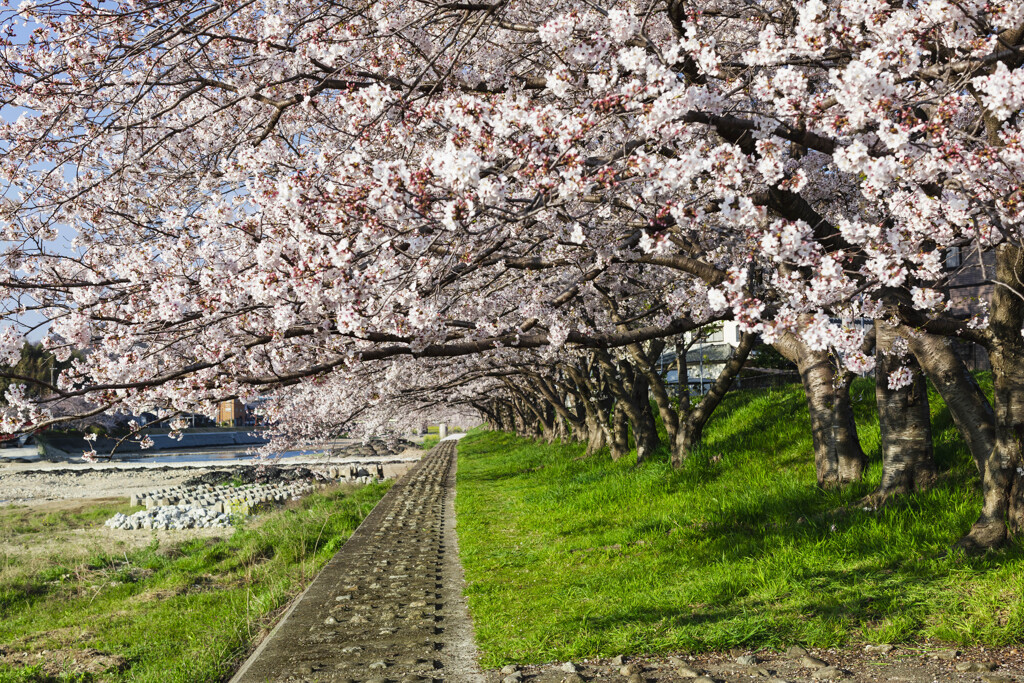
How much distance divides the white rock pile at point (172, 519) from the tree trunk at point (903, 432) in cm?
1651

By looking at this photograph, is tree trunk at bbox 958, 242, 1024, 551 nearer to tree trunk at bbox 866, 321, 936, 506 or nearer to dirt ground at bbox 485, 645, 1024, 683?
tree trunk at bbox 866, 321, 936, 506

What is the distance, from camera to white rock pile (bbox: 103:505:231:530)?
1899cm

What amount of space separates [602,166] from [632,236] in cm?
269

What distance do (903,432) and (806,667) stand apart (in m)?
3.74

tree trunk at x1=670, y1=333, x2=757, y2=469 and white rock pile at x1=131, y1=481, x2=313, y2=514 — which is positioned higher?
tree trunk at x1=670, y1=333, x2=757, y2=469

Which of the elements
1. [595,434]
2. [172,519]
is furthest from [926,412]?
[172,519]

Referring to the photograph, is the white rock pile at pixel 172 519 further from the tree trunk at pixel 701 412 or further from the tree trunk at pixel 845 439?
the tree trunk at pixel 845 439

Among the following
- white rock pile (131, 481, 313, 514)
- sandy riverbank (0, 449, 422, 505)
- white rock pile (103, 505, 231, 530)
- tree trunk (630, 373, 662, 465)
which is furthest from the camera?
sandy riverbank (0, 449, 422, 505)

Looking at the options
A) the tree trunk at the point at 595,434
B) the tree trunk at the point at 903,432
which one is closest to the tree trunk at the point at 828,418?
the tree trunk at the point at 903,432

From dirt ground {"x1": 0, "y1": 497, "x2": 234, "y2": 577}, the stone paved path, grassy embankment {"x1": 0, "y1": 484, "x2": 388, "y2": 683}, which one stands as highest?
the stone paved path

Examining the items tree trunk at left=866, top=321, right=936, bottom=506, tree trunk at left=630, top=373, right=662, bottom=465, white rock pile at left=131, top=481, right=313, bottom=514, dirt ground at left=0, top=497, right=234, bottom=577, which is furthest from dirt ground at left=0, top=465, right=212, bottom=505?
tree trunk at left=866, top=321, right=936, bottom=506

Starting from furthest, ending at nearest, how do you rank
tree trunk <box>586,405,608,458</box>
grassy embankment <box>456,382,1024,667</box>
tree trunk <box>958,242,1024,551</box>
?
tree trunk <box>586,405,608,458</box> < tree trunk <box>958,242,1024,551</box> < grassy embankment <box>456,382,1024,667</box>

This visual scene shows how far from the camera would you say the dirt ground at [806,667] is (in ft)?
14.6

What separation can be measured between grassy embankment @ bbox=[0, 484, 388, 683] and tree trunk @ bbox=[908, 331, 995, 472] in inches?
278
